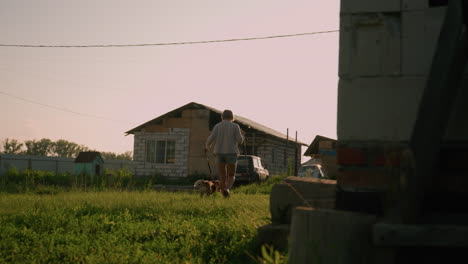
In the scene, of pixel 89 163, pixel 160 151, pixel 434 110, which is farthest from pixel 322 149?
pixel 434 110

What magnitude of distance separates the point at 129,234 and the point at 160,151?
23206 mm

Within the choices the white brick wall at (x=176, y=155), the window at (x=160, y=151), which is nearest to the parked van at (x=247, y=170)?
the white brick wall at (x=176, y=155)

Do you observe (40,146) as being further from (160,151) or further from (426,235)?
(426,235)

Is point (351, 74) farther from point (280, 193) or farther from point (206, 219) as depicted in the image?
point (206, 219)

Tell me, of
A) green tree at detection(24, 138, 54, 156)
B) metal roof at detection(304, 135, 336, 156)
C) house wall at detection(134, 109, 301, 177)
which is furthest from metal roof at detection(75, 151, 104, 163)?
green tree at detection(24, 138, 54, 156)

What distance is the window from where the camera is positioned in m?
27.9

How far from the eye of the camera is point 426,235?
2.05m

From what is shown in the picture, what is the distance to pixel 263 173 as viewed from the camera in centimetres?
2306

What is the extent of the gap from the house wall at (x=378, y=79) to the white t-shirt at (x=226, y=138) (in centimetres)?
624

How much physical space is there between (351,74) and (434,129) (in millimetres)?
755

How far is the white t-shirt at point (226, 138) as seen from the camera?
901 cm

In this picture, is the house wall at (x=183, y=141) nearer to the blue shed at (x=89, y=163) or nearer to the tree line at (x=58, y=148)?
the blue shed at (x=89, y=163)

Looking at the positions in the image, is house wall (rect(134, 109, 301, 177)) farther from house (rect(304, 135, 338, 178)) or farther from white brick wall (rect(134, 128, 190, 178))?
house (rect(304, 135, 338, 178))

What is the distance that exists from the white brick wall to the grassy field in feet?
64.5
